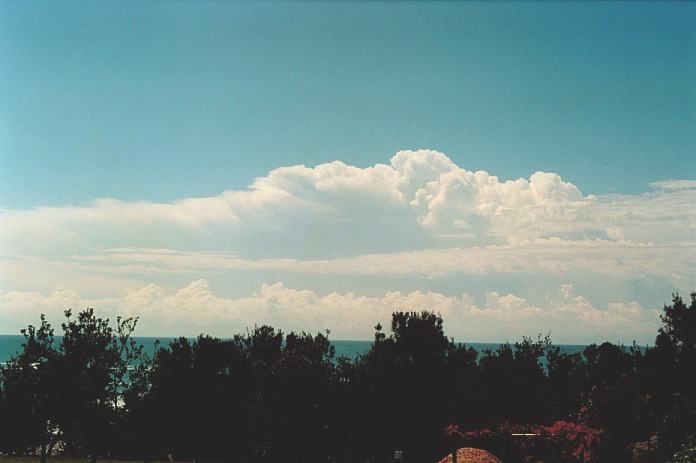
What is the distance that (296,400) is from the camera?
3694 cm

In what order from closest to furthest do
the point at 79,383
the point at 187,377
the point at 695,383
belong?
the point at 695,383 → the point at 79,383 → the point at 187,377

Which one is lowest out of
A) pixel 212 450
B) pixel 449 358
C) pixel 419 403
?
pixel 212 450

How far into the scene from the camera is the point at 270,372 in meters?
38.4

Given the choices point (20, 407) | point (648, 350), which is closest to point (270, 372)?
point (20, 407)

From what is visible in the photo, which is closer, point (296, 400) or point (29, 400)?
point (29, 400)

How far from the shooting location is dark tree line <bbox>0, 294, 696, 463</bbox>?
33.7 metres

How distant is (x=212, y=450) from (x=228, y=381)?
3931mm

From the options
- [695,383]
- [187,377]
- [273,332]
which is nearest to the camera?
[695,383]

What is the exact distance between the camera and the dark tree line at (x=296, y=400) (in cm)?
3369

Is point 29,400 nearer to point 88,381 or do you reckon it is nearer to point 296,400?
point 88,381

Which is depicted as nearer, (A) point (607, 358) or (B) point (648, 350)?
(B) point (648, 350)

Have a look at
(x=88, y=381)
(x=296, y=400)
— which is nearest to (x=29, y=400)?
(x=88, y=381)

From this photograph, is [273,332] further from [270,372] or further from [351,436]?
[351,436]

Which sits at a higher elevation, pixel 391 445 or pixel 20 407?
pixel 20 407
